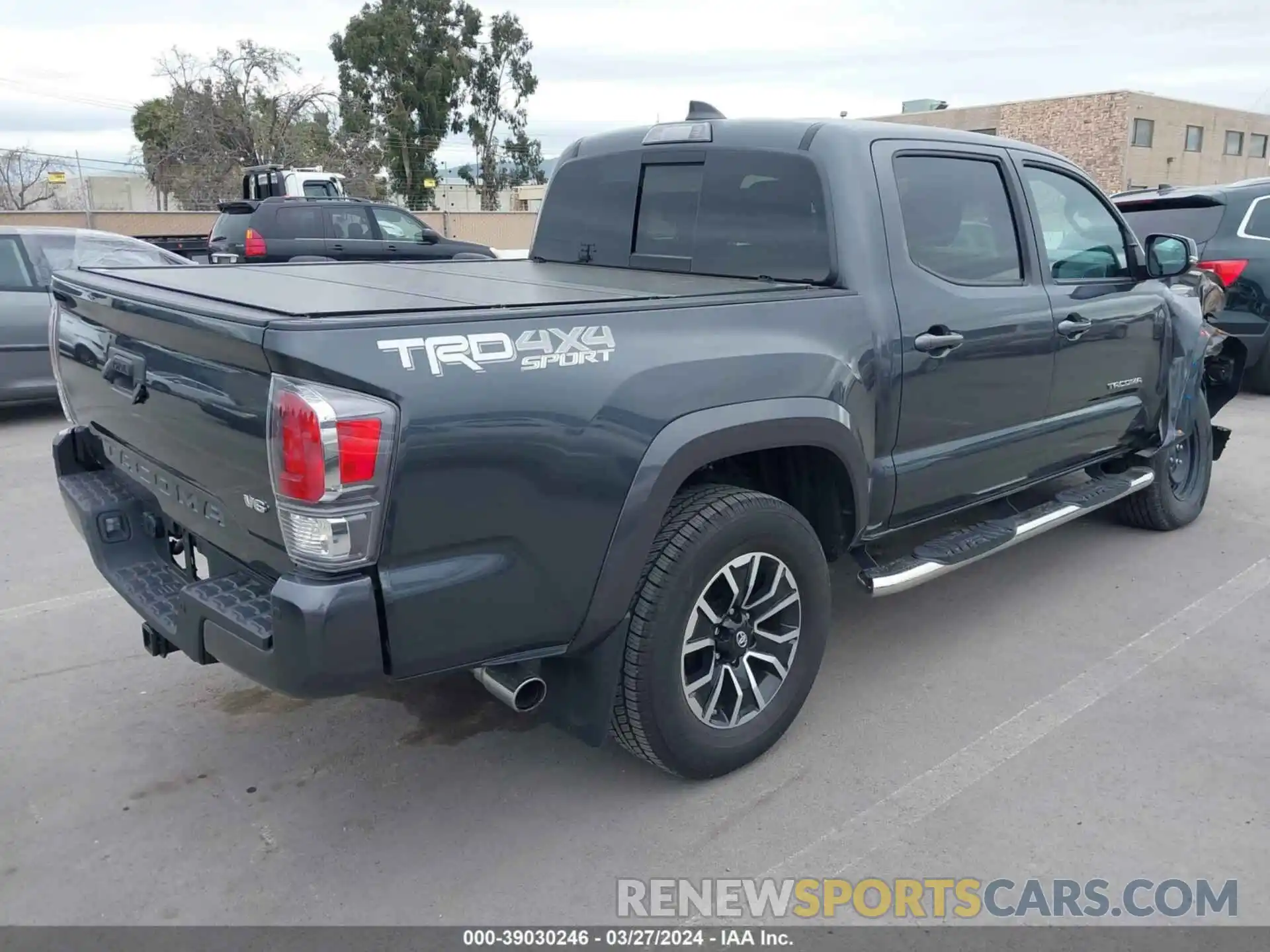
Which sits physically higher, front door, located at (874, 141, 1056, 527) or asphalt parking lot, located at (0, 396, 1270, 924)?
front door, located at (874, 141, 1056, 527)

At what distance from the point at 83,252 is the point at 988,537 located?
8039 mm

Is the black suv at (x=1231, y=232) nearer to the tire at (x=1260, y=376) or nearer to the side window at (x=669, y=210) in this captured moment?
the tire at (x=1260, y=376)

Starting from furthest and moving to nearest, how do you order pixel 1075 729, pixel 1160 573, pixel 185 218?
1. pixel 185 218
2. pixel 1160 573
3. pixel 1075 729

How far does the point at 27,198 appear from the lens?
35.5 m

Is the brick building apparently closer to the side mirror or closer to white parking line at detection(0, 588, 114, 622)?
the side mirror

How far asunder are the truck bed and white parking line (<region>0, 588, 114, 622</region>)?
183 centimetres

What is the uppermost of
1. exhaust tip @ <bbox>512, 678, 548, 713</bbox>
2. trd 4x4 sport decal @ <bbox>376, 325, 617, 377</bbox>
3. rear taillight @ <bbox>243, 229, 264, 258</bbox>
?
trd 4x4 sport decal @ <bbox>376, 325, 617, 377</bbox>

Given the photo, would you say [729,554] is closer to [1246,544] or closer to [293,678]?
[293,678]

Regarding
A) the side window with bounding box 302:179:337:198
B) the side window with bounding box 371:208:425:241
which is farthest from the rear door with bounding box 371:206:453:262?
the side window with bounding box 302:179:337:198

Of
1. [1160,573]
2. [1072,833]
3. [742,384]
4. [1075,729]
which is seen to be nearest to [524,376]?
[742,384]

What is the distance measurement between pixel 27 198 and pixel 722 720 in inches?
1580

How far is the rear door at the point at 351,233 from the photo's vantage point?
1545cm

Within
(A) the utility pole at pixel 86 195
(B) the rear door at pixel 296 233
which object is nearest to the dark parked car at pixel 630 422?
(B) the rear door at pixel 296 233

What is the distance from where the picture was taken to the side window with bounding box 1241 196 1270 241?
878cm
